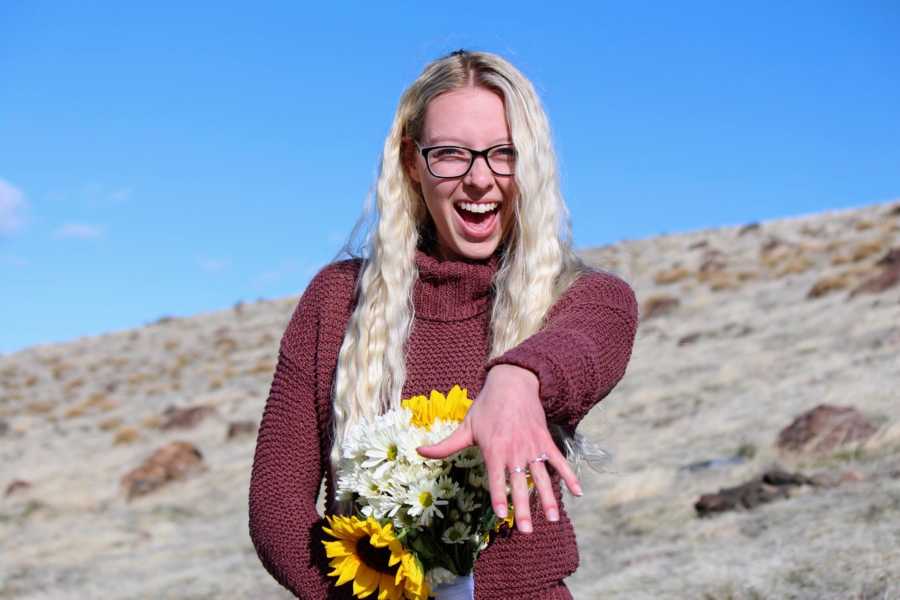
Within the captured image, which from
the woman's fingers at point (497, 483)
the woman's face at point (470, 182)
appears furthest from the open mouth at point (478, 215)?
the woman's fingers at point (497, 483)

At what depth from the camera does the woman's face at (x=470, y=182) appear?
233 cm

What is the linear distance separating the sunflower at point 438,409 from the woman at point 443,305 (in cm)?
25

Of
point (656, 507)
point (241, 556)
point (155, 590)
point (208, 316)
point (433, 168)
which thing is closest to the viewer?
point (433, 168)

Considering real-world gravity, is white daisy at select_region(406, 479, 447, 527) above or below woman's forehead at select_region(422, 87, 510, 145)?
below

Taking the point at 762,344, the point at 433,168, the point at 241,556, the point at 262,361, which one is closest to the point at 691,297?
the point at 762,344

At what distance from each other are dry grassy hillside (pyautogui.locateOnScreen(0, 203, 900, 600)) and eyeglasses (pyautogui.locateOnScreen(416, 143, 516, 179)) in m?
0.63

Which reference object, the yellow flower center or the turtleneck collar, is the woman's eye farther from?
the yellow flower center

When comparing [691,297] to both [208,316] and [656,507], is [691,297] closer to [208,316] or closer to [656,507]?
[656,507]

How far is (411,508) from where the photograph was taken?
1.89 meters

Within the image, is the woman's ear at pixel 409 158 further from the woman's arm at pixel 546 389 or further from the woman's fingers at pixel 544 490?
the woman's fingers at pixel 544 490

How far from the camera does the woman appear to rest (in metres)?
2.27

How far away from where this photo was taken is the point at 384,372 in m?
2.37

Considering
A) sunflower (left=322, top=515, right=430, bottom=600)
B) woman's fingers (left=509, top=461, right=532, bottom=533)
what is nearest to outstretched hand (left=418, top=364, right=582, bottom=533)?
woman's fingers (left=509, top=461, right=532, bottom=533)

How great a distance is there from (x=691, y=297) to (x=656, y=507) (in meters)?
15.2
